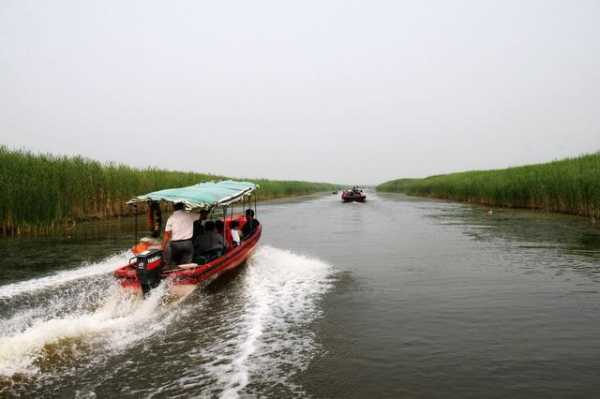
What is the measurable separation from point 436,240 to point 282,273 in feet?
24.1

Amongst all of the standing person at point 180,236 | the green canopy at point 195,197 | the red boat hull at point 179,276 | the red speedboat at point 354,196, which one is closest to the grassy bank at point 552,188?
the red speedboat at point 354,196

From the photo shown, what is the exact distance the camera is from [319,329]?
6836 mm

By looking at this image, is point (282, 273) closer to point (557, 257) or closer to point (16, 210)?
point (557, 257)

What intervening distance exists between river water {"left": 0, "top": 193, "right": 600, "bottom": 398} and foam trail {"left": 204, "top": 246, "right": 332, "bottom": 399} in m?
0.03

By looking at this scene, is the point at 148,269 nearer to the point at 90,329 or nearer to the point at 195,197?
the point at 90,329

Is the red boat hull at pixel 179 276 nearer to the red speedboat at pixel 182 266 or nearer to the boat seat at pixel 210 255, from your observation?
the red speedboat at pixel 182 266

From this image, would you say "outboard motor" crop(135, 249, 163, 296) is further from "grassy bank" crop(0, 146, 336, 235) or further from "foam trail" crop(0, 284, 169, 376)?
"grassy bank" crop(0, 146, 336, 235)

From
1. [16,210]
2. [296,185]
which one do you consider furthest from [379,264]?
[296,185]

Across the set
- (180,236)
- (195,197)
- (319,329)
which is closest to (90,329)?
(180,236)

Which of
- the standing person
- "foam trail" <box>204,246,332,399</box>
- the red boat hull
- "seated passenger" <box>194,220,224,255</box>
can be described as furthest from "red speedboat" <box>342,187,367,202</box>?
the standing person

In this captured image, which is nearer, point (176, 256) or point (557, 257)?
point (176, 256)

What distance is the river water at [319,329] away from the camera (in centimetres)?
492

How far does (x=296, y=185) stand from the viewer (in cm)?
6856

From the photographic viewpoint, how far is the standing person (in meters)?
9.70
